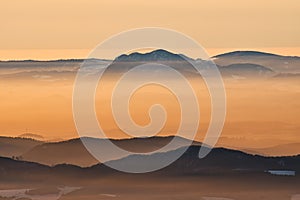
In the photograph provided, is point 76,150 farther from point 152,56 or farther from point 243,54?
point 243,54

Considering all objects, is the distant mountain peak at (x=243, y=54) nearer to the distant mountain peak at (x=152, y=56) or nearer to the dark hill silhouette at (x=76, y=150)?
the distant mountain peak at (x=152, y=56)

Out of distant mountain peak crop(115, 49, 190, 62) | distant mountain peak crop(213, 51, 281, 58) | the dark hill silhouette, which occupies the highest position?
distant mountain peak crop(115, 49, 190, 62)

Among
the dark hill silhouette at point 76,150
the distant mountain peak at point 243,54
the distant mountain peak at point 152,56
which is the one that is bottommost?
the dark hill silhouette at point 76,150

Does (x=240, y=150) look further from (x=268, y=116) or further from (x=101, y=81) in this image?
(x=101, y=81)

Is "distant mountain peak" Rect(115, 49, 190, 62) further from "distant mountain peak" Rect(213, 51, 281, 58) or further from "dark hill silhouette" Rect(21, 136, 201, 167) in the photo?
"dark hill silhouette" Rect(21, 136, 201, 167)

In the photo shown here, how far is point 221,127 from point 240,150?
0.16 m

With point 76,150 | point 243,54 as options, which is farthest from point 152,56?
point 76,150

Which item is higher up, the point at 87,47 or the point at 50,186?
the point at 87,47

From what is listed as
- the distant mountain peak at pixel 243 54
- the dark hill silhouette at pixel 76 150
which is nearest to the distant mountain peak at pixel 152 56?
the distant mountain peak at pixel 243 54

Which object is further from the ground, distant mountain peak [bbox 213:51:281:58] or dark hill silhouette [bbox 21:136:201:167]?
distant mountain peak [bbox 213:51:281:58]

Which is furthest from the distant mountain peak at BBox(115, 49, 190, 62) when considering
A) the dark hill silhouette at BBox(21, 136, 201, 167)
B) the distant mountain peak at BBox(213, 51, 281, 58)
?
the dark hill silhouette at BBox(21, 136, 201, 167)

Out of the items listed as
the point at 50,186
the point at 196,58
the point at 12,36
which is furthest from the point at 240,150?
the point at 12,36

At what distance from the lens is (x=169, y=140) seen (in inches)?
119

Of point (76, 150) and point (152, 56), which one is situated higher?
point (152, 56)
